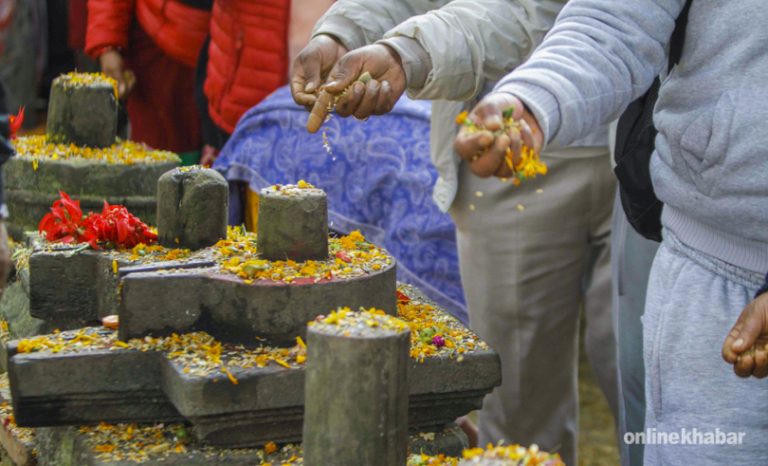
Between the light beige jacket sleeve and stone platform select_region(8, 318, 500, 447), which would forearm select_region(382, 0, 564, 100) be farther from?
stone platform select_region(8, 318, 500, 447)

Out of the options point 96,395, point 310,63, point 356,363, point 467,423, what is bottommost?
point 467,423

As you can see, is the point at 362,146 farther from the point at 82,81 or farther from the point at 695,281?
the point at 695,281

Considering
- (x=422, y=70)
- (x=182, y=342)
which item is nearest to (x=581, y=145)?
(x=422, y=70)

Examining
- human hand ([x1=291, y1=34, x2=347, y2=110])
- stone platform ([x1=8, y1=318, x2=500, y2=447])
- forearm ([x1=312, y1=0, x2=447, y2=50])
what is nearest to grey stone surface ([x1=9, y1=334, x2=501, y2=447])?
stone platform ([x1=8, y1=318, x2=500, y2=447])

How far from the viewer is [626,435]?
2.62 m

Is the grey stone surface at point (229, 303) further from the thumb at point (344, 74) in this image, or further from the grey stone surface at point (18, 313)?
the grey stone surface at point (18, 313)

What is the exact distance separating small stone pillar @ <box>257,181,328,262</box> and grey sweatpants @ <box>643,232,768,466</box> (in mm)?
644

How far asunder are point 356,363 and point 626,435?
116cm

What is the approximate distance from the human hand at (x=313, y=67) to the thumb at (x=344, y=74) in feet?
0.48

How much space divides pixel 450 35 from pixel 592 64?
790 millimetres

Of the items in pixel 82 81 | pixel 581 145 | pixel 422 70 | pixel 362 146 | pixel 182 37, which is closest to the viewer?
pixel 422 70

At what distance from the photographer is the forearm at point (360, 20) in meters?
2.72

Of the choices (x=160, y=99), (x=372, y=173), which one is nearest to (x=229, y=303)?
(x=372, y=173)

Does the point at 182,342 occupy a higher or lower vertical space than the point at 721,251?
lower
